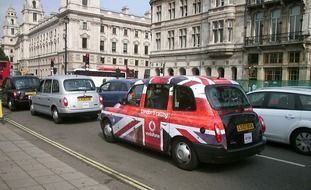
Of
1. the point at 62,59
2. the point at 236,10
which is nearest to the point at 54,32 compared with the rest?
the point at 62,59

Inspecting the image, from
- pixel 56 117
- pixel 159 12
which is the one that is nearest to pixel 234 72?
pixel 159 12

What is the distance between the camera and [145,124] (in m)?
7.72

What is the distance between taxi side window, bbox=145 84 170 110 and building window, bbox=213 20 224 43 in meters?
36.4

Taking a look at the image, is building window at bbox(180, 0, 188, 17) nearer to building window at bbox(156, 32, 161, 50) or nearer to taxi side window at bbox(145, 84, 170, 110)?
building window at bbox(156, 32, 161, 50)

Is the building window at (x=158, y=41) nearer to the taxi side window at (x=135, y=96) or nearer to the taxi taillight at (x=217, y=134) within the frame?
the taxi side window at (x=135, y=96)

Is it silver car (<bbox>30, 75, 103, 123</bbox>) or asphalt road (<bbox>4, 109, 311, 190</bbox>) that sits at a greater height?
silver car (<bbox>30, 75, 103, 123</bbox>)

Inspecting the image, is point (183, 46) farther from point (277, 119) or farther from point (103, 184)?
point (103, 184)

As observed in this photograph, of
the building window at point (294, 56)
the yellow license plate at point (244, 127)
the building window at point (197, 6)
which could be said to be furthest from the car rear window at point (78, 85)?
the building window at point (197, 6)

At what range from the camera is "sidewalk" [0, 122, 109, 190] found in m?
5.62

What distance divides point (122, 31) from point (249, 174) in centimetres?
9392

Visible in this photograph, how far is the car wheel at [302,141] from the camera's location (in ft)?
27.1

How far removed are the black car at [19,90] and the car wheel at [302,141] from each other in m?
13.1

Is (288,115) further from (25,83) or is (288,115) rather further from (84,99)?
(25,83)

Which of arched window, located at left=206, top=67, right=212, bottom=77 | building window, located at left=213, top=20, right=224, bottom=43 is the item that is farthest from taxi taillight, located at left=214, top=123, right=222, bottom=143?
arched window, located at left=206, top=67, right=212, bottom=77
